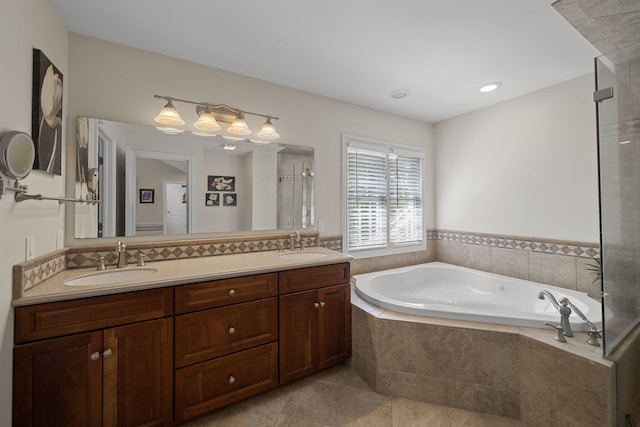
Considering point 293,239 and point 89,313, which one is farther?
point 293,239

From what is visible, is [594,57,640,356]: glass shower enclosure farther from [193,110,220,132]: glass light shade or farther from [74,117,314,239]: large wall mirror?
[193,110,220,132]: glass light shade

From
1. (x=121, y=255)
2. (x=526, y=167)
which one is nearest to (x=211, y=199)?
(x=121, y=255)

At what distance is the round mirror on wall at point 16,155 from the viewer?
106 centimetres

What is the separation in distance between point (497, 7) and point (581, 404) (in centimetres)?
225

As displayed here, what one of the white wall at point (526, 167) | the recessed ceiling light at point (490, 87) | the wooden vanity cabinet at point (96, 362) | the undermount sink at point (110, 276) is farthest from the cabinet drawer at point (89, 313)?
the white wall at point (526, 167)

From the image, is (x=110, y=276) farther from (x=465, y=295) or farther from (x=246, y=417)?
(x=465, y=295)

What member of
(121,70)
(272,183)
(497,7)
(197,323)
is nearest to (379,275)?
(272,183)

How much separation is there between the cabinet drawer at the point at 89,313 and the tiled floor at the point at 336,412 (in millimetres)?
807

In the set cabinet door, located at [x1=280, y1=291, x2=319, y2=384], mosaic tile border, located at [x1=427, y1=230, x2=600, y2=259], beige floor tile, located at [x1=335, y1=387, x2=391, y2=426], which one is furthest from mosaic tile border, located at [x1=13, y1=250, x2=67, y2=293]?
mosaic tile border, located at [x1=427, y1=230, x2=600, y2=259]

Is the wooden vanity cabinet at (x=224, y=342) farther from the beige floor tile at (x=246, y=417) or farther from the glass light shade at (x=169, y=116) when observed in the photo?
the glass light shade at (x=169, y=116)

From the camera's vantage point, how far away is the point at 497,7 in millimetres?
1498

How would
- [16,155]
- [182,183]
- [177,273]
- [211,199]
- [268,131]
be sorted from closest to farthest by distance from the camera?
1. [16,155]
2. [177,273]
3. [182,183]
4. [211,199]
5. [268,131]

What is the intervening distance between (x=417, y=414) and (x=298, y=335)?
0.91 metres

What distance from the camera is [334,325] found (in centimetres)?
204
